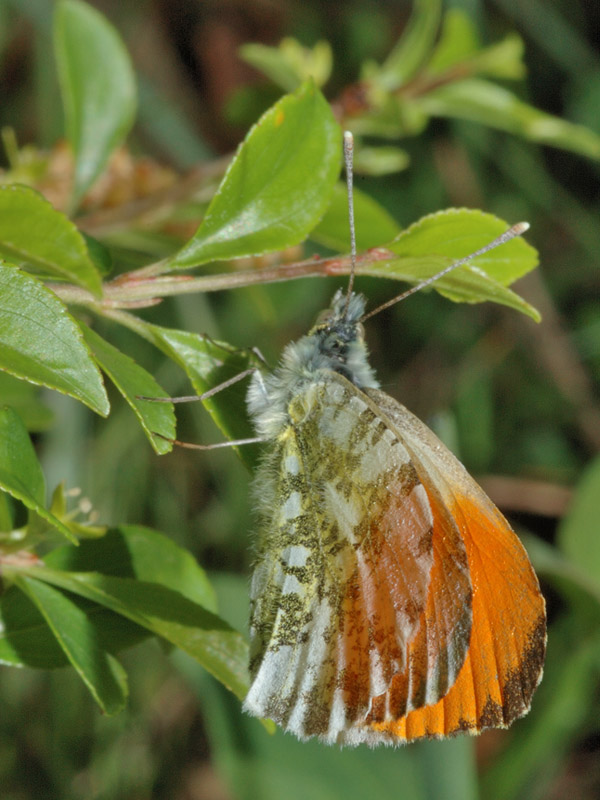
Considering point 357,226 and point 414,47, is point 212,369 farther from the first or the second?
point 414,47

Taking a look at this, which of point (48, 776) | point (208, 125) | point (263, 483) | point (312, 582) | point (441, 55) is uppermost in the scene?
point (208, 125)

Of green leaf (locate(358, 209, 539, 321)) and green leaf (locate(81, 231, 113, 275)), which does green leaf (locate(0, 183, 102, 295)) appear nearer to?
green leaf (locate(81, 231, 113, 275))

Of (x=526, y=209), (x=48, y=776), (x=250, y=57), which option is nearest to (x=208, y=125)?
(x=526, y=209)

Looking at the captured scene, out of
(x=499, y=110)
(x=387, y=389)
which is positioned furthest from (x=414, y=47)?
(x=387, y=389)

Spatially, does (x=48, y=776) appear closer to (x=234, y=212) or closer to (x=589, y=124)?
(x=234, y=212)

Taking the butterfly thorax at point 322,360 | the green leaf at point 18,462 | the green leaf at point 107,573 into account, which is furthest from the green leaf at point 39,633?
the butterfly thorax at point 322,360

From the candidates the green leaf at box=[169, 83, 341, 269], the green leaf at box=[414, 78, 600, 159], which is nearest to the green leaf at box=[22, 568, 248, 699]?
the green leaf at box=[169, 83, 341, 269]

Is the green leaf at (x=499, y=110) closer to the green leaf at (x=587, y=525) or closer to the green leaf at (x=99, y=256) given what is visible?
the green leaf at (x=99, y=256)
